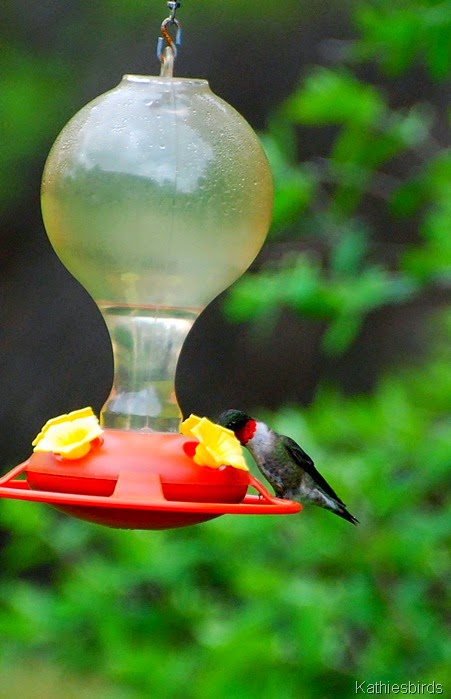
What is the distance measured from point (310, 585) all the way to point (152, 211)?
1.72 m

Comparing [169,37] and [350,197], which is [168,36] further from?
[350,197]

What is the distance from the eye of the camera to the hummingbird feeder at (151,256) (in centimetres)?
220

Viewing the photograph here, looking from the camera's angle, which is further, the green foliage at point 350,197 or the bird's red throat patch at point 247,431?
the green foliage at point 350,197

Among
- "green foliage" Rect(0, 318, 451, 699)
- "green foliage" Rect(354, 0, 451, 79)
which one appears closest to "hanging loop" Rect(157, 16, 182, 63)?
"green foliage" Rect(354, 0, 451, 79)

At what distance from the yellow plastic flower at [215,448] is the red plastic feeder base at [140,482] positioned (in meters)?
0.03

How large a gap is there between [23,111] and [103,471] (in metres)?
5.29

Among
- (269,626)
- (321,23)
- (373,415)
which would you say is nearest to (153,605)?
(269,626)

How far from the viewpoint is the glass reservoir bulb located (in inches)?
92.2

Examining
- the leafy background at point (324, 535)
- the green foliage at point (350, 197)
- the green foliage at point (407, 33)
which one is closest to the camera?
the green foliage at point (407, 33)

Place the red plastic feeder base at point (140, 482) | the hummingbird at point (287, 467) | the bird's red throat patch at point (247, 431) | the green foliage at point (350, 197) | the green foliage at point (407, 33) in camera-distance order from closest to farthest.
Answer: the red plastic feeder base at point (140, 482) → the bird's red throat patch at point (247, 431) → the hummingbird at point (287, 467) → the green foliage at point (407, 33) → the green foliage at point (350, 197)

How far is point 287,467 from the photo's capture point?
9.82 ft

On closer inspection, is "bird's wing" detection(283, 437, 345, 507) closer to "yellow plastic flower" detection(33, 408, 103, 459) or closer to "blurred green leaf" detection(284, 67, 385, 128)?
"yellow plastic flower" detection(33, 408, 103, 459)

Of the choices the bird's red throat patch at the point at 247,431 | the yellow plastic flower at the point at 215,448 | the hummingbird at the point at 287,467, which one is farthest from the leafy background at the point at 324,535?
the yellow plastic flower at the point at 215,448

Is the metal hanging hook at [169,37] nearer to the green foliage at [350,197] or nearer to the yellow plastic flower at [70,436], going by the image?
the yellow plastic flower at [70,436]
